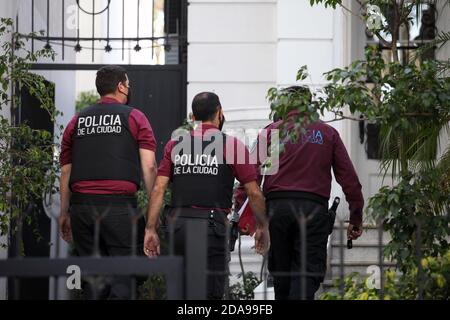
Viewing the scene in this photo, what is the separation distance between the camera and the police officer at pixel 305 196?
715 cm

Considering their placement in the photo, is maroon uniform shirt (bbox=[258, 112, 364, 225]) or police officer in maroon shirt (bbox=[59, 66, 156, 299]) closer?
police officer in maroon shirt (bbox=[59, 66, 156, 299])

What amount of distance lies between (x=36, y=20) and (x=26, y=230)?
2.39 m

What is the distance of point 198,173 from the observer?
696cm

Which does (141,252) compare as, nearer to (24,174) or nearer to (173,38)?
(24,174)

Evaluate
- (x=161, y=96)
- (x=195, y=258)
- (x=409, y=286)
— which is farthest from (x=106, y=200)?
(x=161, y=96)

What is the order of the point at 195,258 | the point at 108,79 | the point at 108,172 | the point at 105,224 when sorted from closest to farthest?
the point at 195,258, the point at 105,224, the point at 108,172, the point at 108,79

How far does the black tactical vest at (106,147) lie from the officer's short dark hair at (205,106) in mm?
448

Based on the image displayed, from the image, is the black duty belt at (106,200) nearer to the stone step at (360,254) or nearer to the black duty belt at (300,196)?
the black duty belt at (300,196)

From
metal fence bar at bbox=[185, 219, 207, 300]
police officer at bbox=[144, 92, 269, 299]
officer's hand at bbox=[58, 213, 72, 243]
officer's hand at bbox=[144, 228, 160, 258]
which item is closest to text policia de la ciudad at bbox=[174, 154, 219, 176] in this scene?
police officer at bbox=[144, 92, 269, 299]

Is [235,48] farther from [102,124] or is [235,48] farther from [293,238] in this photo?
[102,124]

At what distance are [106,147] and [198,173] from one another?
607 mm

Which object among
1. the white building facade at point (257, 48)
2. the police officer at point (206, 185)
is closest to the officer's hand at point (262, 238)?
the police officer at point (206, 185)

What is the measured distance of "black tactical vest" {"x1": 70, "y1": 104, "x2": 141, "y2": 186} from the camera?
6883mm

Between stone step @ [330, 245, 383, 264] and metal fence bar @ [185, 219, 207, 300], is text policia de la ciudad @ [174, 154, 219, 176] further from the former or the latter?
stone step @ [330, 245, 383, 264]
